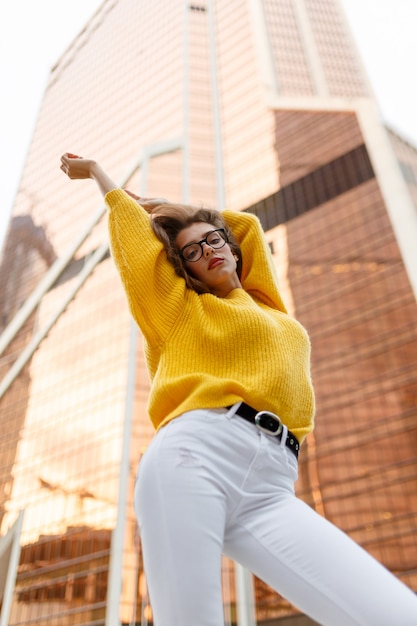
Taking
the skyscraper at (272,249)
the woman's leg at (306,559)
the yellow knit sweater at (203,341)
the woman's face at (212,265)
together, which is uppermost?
the skyscraper at (272,249)

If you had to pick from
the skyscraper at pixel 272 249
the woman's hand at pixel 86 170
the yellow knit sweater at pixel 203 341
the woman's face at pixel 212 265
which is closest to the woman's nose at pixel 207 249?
the woman's face at pixel 212 265

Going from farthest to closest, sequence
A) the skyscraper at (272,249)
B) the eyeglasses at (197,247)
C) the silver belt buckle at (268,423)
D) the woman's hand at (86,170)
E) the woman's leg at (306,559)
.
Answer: the skyscraper at (272,249), the woman's hand at (86,170), the eyeglasses at (197,247), the silver belt buckle at (268,423), the woman's leg at (306,559)

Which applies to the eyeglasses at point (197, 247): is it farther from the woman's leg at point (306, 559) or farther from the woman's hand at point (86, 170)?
the woman's leg at point (306, 559)

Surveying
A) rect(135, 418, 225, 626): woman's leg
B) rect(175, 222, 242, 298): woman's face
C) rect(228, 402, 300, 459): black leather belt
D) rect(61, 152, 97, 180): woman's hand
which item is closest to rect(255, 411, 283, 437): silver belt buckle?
rect(228, 402, 300, 459): black leather belt

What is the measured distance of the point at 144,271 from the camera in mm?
1279

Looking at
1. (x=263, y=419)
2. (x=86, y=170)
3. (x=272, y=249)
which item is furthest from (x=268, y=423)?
(x=272, y=249)

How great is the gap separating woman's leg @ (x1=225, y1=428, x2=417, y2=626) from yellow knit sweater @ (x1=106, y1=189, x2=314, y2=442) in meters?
0.13

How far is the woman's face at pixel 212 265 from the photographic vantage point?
1.34 metres

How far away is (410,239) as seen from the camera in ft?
122

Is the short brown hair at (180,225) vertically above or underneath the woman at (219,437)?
above

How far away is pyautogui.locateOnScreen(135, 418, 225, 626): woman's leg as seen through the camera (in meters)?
0.83

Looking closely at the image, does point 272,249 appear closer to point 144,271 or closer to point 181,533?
point 144,271

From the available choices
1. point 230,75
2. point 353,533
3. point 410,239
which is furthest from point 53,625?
point 230,75

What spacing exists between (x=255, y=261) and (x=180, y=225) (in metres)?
0.24
